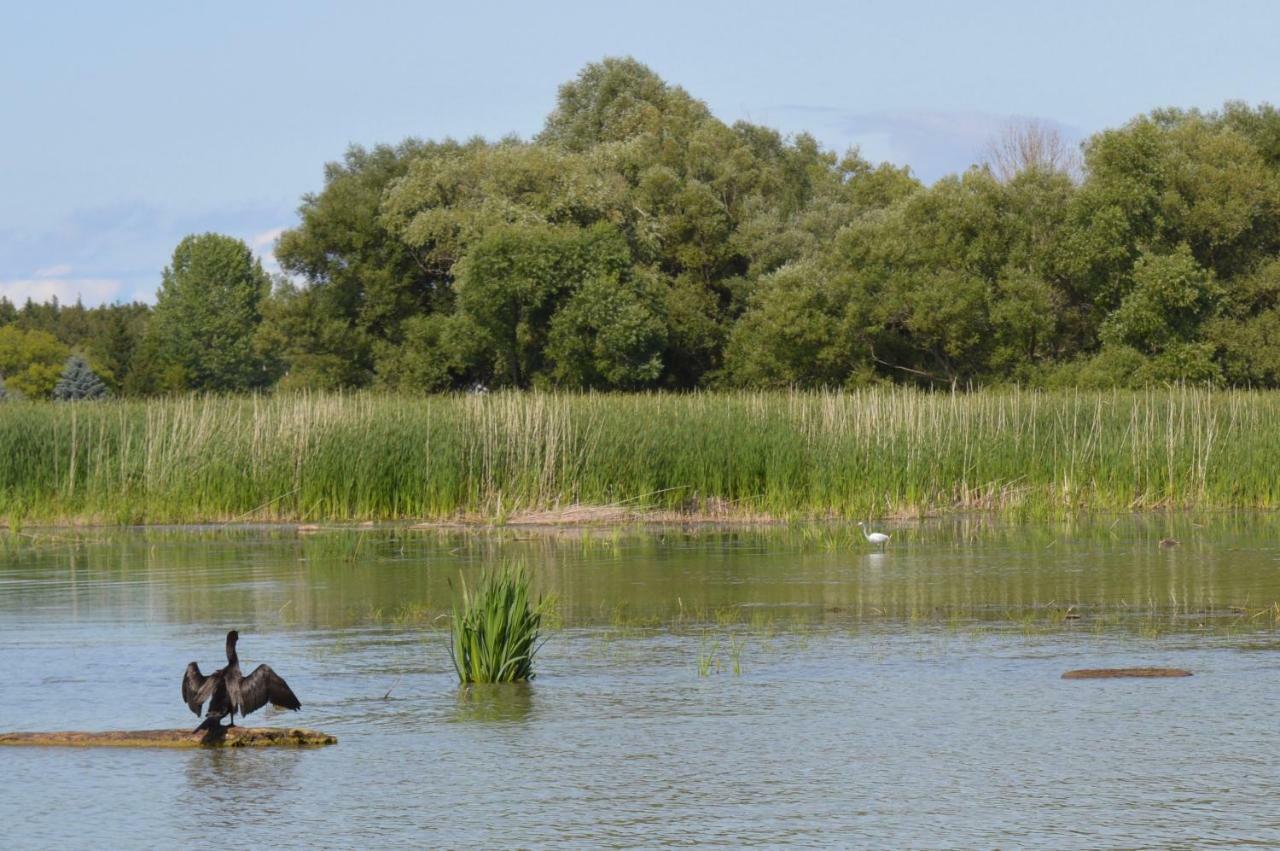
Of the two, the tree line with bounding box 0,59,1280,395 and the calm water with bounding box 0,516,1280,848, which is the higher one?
the tree line with bounding box 0,59,1280,395

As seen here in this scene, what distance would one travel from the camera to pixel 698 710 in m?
7.42

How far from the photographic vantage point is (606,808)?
580 cm

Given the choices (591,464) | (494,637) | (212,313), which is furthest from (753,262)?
(212,313)

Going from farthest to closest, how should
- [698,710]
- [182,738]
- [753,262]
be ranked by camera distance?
[753,262]
[698,710]
[182,738]

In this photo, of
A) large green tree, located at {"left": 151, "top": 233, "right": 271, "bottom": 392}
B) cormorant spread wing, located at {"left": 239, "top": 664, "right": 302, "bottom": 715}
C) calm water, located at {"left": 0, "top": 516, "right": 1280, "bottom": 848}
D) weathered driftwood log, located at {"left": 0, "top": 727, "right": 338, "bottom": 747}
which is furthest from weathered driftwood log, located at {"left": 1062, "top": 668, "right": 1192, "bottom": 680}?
large green tree, located at {"left": 151, "top": 233, "right": 271, "bottom": 392}

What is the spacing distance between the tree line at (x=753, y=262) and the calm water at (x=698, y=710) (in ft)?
61.6

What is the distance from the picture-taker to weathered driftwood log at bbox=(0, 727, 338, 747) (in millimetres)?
6781

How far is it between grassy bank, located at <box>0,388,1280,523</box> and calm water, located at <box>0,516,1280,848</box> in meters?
5.53

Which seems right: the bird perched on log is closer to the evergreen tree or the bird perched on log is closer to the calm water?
the calm water

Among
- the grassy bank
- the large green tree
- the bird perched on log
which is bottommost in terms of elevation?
the bird perched on log

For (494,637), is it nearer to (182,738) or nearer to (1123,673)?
(182,738)

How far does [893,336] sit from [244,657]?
3141cm

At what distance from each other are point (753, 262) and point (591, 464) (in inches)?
1007

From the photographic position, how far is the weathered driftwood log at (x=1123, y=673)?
310 inches
